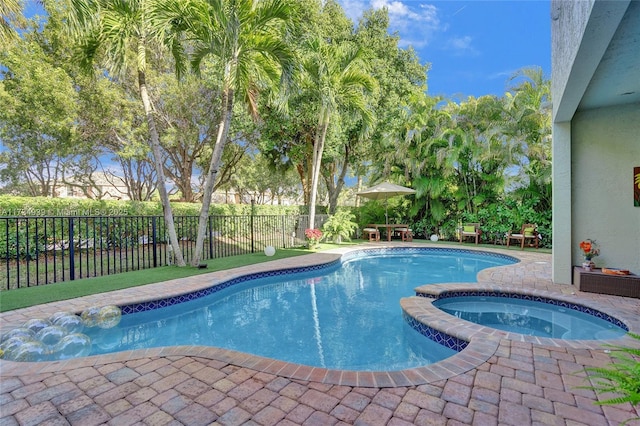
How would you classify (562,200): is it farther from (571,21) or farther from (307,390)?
(307,390)

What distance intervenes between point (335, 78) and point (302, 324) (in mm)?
8654

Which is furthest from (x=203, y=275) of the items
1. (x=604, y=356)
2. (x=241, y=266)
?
(x=604, y=356)

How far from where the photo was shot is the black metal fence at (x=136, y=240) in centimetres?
775

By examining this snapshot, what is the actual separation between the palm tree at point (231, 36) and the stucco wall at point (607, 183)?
21.1ft

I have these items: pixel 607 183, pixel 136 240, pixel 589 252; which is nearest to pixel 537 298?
pixel 589 252

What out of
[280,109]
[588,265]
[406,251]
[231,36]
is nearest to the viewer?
[588,265]

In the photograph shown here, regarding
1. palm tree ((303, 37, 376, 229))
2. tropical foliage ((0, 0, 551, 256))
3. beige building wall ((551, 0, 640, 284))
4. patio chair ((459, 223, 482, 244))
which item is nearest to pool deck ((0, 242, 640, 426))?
beige building wall ((551, 0, 640, 284))

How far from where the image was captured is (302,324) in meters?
4.89

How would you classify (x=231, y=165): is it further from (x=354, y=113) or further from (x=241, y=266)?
(x=241, y=266)

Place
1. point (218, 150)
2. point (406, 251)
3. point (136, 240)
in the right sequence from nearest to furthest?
point (218, 150) → point (136, 240) → point (406, 251)

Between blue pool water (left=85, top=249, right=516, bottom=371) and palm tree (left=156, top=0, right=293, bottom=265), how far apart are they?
97.5 inches

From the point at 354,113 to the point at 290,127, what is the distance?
2.83 metres

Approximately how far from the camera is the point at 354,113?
37.1 ft

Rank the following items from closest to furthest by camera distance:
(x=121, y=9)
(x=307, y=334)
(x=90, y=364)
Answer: (x=90, y=364)
(x=307, y=334)
(x=121, y=9)
